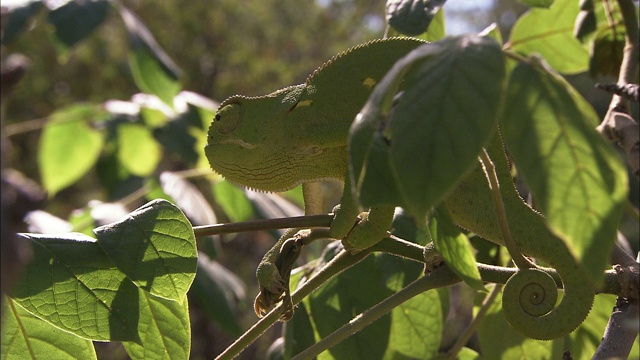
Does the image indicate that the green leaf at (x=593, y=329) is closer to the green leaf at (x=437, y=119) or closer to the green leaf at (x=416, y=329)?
the green leaf at (x=416, y=329)

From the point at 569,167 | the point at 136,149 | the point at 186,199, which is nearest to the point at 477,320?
the point at 569,167

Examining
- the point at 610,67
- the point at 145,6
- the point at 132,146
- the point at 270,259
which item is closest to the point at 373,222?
the point at 270,259

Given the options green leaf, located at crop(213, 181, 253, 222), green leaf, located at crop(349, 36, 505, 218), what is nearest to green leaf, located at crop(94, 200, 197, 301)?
green leaf, located at crop(349, 36, 505, 218)

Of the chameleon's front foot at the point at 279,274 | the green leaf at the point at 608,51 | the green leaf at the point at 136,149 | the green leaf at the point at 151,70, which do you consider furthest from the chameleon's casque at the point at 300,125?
the green leaf at the point at 136,149

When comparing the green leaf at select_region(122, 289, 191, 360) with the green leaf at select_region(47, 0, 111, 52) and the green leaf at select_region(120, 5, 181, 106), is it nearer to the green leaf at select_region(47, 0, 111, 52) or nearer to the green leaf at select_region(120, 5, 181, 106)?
the green leaf at select_region(47, 0, 111, 52)

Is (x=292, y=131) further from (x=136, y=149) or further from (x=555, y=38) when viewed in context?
(x=136, y=149)

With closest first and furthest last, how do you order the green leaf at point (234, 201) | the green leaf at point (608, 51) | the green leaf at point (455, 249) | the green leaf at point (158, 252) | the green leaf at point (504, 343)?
1. the green leaf at point (455, 249)
2. the green leaf at point (158, 252)
3. the green leaf at point (504, 343)
4. the green leaf at point (608, 51)
5. the green leaf at point (234, 201)
